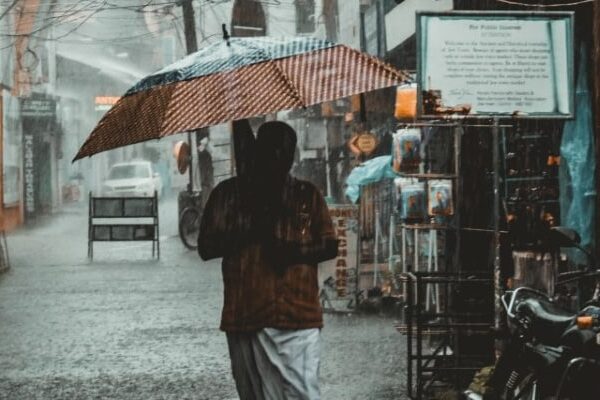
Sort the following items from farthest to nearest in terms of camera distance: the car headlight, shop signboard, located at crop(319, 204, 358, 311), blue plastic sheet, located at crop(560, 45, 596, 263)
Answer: the car headlight < shop signboard, located at crop(319, 204, 358, 311) < blue plastic sheet, located at crop(560, 45, 596, 263)

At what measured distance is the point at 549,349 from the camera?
20.2ft

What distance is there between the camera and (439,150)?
12.7m

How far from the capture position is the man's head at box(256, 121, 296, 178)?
5.69 meters

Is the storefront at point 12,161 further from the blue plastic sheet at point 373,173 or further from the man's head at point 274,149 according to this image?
the man's head at point 274,149

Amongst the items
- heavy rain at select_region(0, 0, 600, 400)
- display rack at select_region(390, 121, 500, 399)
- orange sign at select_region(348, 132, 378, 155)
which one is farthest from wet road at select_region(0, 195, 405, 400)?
orange sign at select_region(348, 132, 378, 155)

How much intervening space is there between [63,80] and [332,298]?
4270 centimetres

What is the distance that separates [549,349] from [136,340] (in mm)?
6872

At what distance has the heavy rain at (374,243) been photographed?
5.73 meters

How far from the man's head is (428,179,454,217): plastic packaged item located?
4.77m

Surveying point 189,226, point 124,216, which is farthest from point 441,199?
point 189,226

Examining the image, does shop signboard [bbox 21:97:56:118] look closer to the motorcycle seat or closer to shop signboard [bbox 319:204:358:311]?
shop signboard [bbox 319:204:358:311]

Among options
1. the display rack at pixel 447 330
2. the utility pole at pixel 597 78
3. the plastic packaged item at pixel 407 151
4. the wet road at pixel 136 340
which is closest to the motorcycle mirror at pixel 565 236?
the display rack at pixel 447 330

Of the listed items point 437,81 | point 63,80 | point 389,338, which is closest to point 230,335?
point 437,81

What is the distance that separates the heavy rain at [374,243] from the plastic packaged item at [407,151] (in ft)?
0.07
